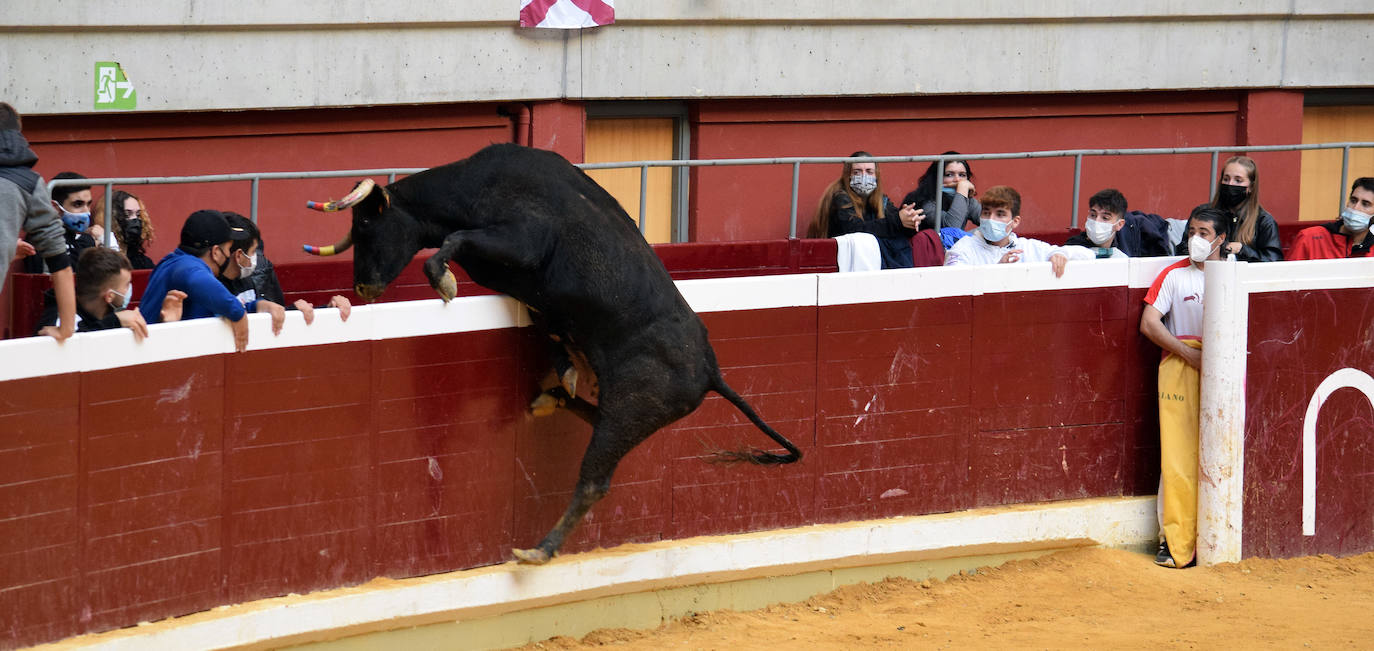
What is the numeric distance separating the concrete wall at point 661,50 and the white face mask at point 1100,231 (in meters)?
3.67

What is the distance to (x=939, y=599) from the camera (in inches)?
331

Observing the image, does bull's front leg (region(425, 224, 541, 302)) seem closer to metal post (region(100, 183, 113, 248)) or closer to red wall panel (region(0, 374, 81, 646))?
red wall panel (region(0, 374, 81, 646))

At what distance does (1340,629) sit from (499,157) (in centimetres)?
438

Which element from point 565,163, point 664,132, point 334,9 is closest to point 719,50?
point 664,132

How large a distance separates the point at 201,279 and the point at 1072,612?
4235mm

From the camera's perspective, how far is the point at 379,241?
704 centimetres

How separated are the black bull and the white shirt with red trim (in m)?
2.85

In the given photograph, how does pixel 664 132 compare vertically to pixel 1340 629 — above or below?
above

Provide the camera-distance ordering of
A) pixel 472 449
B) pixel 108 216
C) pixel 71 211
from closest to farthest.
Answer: pixel 472 449, pixel 108 216, pixel 71 211

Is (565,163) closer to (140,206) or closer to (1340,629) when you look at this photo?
(140,206)

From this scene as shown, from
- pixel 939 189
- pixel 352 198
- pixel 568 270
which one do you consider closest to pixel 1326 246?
pixel 939 189

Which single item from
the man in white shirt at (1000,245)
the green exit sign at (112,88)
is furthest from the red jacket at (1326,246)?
the green exit sign at (112,88)

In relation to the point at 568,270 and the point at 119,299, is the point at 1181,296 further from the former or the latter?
the point at 119,299

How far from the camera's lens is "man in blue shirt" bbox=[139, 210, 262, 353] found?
6.46 metres
